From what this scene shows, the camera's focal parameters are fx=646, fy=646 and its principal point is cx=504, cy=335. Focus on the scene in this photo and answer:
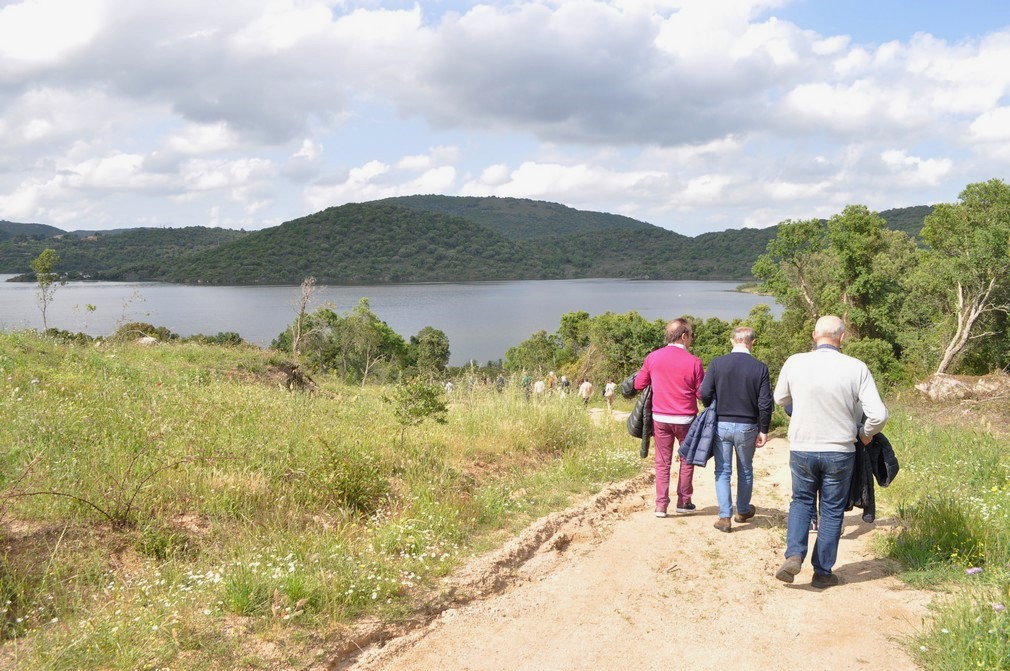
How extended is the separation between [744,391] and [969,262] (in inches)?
1522

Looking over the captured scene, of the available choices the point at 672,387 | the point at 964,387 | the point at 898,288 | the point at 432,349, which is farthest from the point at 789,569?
the point at 432,349

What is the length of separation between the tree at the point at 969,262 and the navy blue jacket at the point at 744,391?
120 feet

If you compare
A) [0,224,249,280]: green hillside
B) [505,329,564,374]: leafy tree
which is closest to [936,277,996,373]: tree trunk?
[505,329,564,374]: leafy tree

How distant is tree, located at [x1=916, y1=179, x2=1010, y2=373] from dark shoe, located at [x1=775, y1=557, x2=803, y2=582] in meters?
37.3

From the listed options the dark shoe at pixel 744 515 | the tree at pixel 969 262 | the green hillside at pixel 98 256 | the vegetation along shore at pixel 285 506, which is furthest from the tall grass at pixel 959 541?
the green hillside at pixel 98 256

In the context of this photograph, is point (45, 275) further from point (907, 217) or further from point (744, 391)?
point (907, 217)

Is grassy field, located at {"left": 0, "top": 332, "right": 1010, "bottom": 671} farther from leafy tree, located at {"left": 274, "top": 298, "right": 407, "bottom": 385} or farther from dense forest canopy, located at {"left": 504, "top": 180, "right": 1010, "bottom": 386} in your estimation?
leafy tree, located at {"left": 274, "top": 298, "right": 407, "bottom": 385}

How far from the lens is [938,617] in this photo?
379cm

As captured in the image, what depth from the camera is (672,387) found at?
239 inches

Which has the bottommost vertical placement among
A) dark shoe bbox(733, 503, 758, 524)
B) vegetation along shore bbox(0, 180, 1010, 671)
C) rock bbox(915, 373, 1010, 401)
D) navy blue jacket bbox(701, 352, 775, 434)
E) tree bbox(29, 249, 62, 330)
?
rock bbox(915, 373, 1010, 401)

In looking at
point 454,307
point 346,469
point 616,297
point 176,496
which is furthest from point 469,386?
point 616,297

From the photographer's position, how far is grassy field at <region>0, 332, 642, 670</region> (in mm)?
3605

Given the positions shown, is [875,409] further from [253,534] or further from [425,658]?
[253,534]

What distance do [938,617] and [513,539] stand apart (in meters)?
3.01
